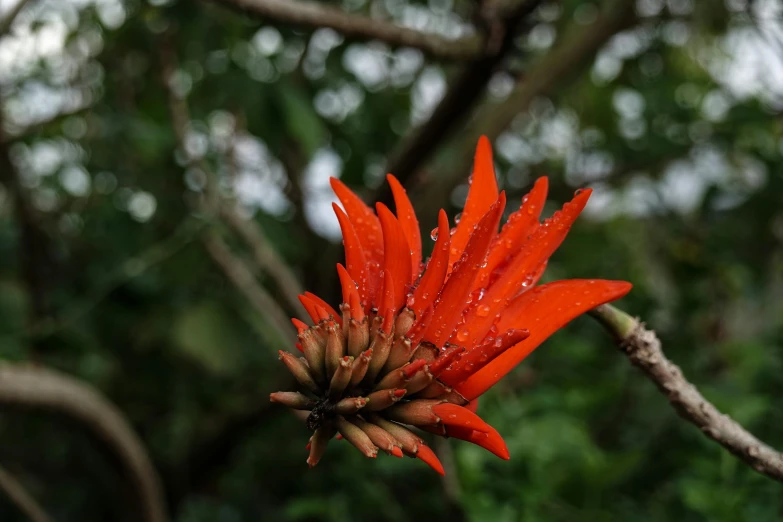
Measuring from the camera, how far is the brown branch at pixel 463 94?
53.3 inches

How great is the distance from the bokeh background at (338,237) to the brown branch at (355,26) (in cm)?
1

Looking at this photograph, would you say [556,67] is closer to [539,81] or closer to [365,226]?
[539,81]

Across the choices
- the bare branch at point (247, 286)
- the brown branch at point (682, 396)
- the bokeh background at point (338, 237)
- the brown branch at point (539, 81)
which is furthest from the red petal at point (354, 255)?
the bare branch at point (247, 286)

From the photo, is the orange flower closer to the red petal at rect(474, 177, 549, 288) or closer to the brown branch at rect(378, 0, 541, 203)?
the red petal at rect(474, 177, 549, 288)

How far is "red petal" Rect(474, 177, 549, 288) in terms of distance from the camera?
62 centimetres

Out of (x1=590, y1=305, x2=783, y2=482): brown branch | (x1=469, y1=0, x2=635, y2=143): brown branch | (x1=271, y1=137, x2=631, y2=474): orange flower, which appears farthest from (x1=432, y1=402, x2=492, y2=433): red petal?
(x1=469, y1=0, x2=635, y2=143): brown branch

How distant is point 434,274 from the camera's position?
0.59m

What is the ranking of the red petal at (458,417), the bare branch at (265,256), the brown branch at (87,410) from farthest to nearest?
the bare branch at (265,256) < the brown branch at (87,410) < the red petal at (458,417)

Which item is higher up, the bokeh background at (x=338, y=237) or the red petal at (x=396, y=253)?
the red petal at (x=396, y=253)

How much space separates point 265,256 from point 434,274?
144 centimetres

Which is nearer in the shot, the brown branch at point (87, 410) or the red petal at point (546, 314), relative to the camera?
the red petal at point (546, 314)

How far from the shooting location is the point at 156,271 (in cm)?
227

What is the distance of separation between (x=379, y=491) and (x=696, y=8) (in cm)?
134

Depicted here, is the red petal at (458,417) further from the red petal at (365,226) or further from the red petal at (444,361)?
the red petal at (365,226)
